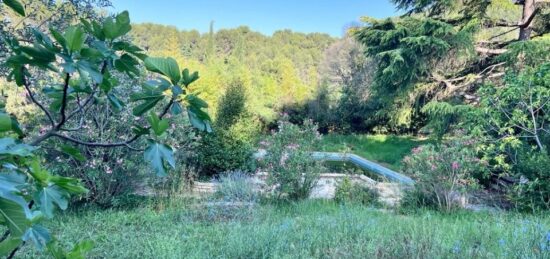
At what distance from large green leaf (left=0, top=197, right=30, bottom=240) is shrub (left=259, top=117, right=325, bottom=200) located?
224 inches

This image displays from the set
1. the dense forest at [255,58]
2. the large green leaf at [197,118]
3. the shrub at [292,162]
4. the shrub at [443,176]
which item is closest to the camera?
the large green leaf at [197,118]

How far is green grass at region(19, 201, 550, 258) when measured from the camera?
281cm

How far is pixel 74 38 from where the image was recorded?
0.78 metres

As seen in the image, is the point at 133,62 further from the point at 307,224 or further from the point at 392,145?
the point at 392,145

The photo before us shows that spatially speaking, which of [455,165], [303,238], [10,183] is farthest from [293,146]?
[10,183]

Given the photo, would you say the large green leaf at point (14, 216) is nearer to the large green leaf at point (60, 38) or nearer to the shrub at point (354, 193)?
the large green leaf at point (60, 38)

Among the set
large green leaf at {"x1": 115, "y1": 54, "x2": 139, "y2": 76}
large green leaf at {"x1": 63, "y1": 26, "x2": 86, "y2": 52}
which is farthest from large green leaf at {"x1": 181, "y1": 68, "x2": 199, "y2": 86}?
large green leaf at {"x1": 63, "y1": 26, "x2": 86, "y2": 52}

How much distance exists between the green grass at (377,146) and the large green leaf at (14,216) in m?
12.3

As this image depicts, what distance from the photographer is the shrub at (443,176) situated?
19.1 ft

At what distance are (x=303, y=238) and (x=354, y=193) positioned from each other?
133 inches

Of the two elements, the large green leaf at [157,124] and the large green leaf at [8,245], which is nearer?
the large green leaf at [8,245]

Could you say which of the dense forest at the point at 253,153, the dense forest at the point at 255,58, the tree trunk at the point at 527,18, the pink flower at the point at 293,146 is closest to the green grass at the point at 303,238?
the dense forest at the point at 253,153

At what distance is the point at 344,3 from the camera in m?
23.3

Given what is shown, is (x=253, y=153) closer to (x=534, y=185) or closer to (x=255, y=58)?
(x=534, y=185)
